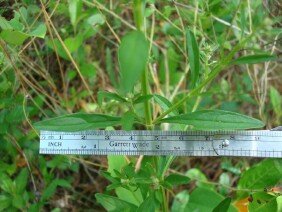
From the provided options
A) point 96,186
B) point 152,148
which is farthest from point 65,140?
point 96,186

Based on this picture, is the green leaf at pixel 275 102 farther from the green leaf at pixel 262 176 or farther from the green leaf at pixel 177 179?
the green leaf at pixel 177 179

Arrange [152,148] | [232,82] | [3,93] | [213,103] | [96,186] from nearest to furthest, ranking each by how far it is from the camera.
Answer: [152,148] → [3,93] → [96,186] → [213,103] → [232,82]

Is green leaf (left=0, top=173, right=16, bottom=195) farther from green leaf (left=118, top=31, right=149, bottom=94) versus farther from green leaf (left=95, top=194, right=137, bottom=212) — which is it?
green leaf (left=118, top=31, right=149, bottom=94)

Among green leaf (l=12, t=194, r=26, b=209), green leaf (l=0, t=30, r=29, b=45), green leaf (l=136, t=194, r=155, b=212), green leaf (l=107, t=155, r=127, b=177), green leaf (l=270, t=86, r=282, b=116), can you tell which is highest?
green leaf (l=0, t=30, r=29, b=45)

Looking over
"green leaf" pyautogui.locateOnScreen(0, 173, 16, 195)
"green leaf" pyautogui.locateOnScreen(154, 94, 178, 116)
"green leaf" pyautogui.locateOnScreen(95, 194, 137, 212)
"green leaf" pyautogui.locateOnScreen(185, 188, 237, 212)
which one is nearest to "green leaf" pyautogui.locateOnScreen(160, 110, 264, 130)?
"green leaf" pyautogui.locateOnScreen(154, 94, 178, 116)

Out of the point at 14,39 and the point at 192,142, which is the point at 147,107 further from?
the point at 14,39

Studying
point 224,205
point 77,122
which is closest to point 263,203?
point 224,205
